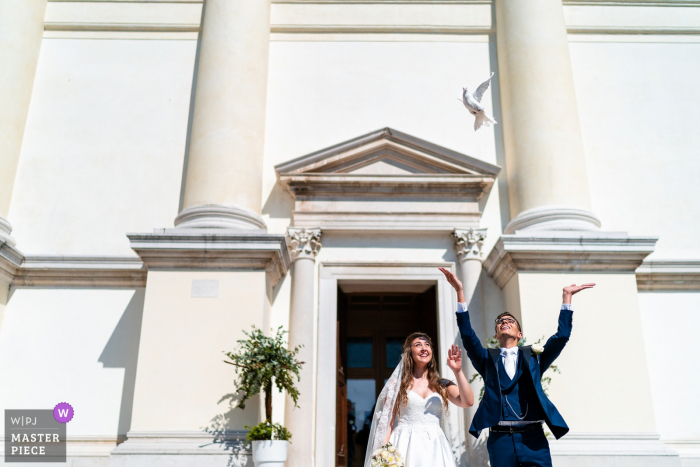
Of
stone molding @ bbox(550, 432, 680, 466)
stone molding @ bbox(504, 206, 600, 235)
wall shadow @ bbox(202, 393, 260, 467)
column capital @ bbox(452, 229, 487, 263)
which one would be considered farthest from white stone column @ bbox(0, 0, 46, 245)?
stone molding @ bbox(550, 432, 680, 466)

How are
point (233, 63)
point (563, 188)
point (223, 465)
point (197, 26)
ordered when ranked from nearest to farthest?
point (223, 465), point (563, 188), point (233, 63), point (197, 26)

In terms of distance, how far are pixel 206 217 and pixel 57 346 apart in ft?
8.68

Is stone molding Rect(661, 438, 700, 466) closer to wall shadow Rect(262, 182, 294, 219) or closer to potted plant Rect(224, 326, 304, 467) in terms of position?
potted plant Rect(224, 326, 304, 467)

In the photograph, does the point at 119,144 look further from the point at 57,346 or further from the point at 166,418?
the point at 166,418

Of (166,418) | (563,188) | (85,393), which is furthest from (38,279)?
(563,188)

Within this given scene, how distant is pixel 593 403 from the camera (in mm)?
7590

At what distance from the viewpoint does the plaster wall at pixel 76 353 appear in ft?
27.9

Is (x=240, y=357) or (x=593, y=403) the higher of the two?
(x=240, y=357)

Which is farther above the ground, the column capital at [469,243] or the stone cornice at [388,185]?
the stone cornice at [388,185]

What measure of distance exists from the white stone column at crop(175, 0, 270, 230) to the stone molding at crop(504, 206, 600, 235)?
368 centimetres

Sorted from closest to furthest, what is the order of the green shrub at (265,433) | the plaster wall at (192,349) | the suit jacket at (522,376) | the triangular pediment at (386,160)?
the suit jacket at (522,376) → the green shrub at (265,433) → the plaster wall at (192,349) → the triangular pediment at (386,160)

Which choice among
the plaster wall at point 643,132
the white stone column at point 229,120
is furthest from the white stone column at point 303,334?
the plaster wall at point 643,132

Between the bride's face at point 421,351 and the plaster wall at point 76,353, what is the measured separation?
478 cm

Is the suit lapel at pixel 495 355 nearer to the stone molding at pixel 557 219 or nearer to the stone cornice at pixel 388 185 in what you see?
the stone molding at pixel 557 219
